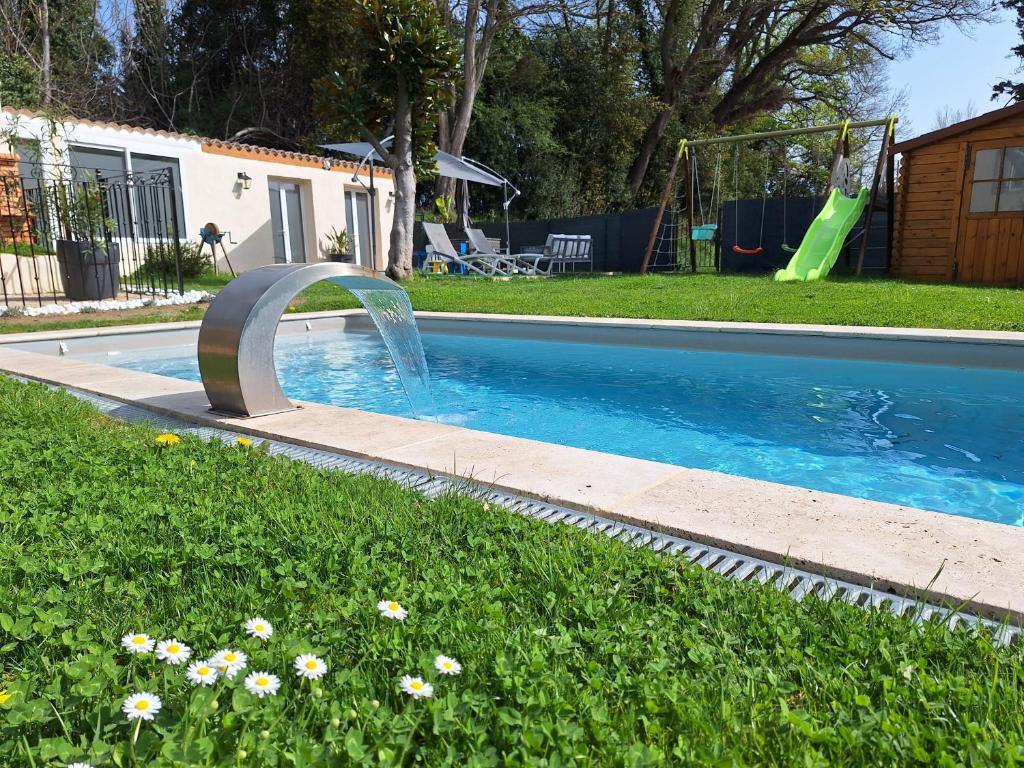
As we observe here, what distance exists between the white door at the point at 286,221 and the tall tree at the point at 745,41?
41.5ft

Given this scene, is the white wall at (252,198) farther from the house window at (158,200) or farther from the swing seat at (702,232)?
the swing seat at (702,232)

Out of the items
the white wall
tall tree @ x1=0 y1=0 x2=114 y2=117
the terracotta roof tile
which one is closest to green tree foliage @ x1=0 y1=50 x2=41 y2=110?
tall tree @ x1=0 y1=0 x2=114 y2=117

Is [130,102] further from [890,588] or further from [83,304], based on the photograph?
[890,588]

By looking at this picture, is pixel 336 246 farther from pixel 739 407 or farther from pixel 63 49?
A: pixel 739 407

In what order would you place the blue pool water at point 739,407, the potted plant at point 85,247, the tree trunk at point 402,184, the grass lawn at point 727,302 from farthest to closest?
the tree trunk at point 402,184 < the potted plant at point 85,247 < the grass lawn at point 727,302 < the blue pool water at point 739,407

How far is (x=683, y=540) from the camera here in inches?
91.5

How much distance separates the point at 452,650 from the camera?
1.62 metres

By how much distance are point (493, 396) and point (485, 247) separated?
11312mm

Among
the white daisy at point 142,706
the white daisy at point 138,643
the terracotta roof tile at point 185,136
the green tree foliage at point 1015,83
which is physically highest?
the green tree foliage at point 1015,83

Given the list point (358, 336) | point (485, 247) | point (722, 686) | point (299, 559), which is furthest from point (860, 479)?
point (485, 247)

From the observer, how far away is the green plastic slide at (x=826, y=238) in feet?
39.9

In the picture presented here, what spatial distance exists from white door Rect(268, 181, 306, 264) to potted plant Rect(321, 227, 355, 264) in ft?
1.84

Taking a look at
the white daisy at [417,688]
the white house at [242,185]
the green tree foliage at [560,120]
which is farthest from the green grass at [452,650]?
the green tree foliage at [560,120]

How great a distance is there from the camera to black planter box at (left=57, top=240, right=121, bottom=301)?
9961 mm
